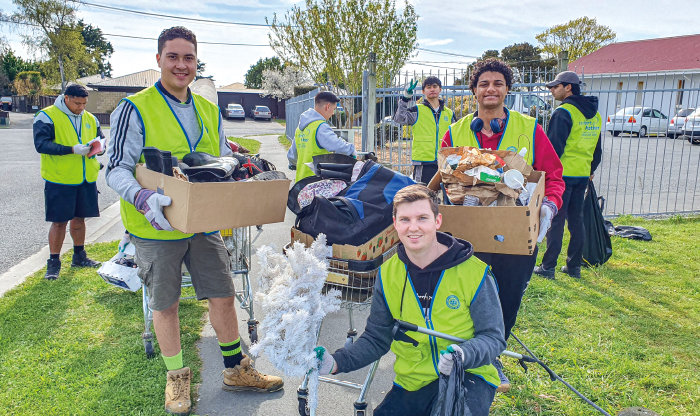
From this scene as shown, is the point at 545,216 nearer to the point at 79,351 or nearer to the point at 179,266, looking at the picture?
the point at 179,266

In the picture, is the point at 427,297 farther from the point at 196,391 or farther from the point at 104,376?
the point at 104,376

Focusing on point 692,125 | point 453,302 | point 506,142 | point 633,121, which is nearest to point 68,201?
point 506,142

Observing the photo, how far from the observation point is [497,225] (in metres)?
2.53

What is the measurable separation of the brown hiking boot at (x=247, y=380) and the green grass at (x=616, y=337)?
4.98 ft

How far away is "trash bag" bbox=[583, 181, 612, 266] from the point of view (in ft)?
19.0

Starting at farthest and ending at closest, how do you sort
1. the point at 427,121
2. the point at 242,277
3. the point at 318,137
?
the point at 427,121
the point at 318,137
the point at 242,277

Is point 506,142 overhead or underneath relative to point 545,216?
overhead

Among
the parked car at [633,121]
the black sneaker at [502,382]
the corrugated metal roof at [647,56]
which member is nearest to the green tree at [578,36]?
the corrugated metal roof at [647,56]

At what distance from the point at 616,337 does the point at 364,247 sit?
273 cm

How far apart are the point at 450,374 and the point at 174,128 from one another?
215 centimetres

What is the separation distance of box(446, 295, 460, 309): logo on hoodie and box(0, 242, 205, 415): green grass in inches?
80.9

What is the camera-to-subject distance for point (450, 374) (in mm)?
1925

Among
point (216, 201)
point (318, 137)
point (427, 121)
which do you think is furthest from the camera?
point (427, 121)

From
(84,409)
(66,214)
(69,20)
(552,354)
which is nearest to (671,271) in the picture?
(552,354)
